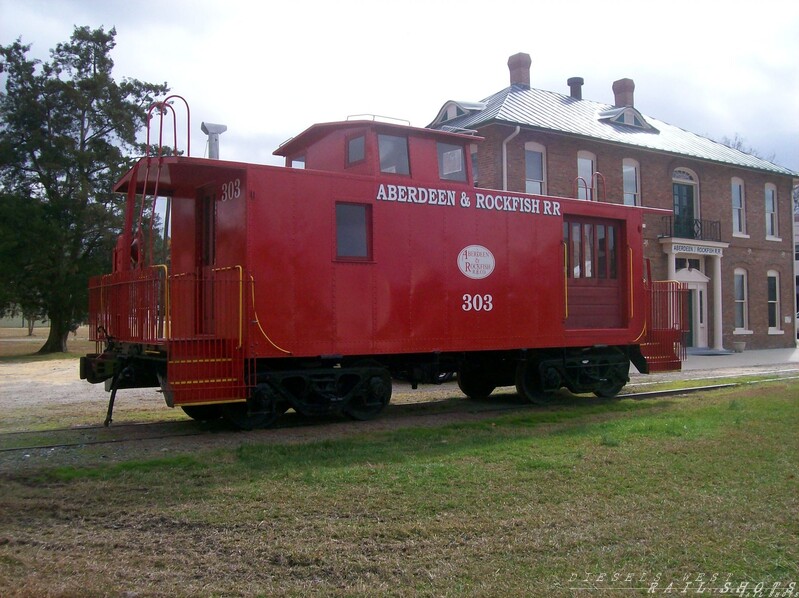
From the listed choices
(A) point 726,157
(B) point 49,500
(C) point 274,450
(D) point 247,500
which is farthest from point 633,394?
(A) point 726,157

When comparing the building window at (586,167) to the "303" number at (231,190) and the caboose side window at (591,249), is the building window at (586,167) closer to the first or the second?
the caboose side window at (591,249)

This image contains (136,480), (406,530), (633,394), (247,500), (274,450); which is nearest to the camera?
(406,530)

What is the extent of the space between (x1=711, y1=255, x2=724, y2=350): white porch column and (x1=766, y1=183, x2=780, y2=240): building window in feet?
13.6

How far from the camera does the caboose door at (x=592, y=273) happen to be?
40.3 ft

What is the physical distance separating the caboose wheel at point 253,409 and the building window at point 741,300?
2385 cm

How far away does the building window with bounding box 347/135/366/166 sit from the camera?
403 inches

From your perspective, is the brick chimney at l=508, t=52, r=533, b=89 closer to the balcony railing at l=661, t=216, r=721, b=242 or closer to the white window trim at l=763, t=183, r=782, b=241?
the balcony railing at l=661, t=216, r=721, b=242

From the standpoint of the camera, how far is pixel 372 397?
33.1 feet

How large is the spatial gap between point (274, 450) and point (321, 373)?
6.86 feet

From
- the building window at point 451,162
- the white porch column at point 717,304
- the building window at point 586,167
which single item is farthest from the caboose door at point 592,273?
the white porch column at point 717,304

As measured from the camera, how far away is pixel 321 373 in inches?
375

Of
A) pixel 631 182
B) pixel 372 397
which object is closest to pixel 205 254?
pixel 372 397

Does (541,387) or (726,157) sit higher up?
(726,157)

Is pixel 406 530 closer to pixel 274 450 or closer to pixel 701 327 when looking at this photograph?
pixel 274 450
